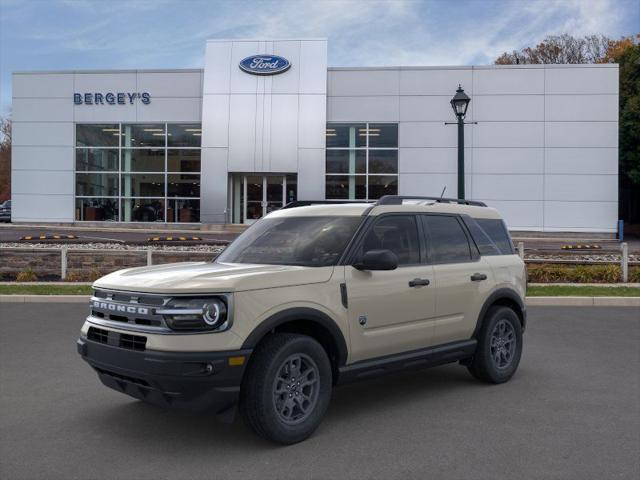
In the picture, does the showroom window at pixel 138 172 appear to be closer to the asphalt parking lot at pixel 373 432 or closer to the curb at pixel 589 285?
the curb at pixel 589 285

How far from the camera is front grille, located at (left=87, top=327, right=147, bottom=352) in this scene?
4441 millimetres

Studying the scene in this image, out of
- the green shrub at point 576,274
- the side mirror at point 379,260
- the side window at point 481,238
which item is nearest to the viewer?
the side mirror at point 379,260

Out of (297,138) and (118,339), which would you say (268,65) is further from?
(118,339)

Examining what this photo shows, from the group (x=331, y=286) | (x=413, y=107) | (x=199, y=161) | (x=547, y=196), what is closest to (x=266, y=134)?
(x=199, y=161)

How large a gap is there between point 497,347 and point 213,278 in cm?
340

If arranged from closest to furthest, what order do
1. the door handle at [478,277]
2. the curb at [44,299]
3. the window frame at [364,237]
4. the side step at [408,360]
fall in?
the side step at [408,360], the window frame at [364,237], the door handle at [478,277], the curb at [44,299]

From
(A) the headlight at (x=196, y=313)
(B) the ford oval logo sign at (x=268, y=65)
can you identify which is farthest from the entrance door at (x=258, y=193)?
(A) the headlight at (x=196, y=313)

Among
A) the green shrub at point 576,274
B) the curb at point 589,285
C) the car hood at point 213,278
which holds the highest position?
the car hood at point 213,278

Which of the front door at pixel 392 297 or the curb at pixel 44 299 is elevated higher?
the front door at pixel 392 297

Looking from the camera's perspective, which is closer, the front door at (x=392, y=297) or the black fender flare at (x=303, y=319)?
the black fender flare at (x=303, y=319)

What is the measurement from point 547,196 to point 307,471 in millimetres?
28813

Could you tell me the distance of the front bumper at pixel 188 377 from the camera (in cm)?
424

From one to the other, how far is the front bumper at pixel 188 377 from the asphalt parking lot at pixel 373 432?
0.41m

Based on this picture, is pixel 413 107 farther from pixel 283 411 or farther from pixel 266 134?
pixel 283 411
